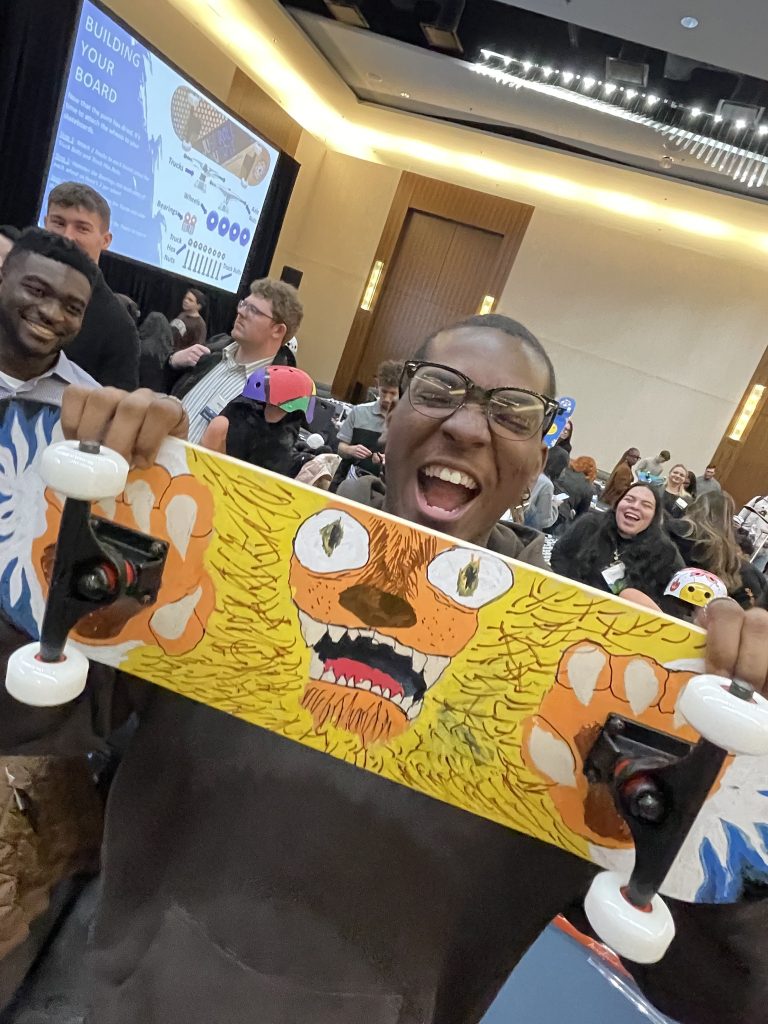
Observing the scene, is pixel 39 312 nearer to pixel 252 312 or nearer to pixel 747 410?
pixel 252 312

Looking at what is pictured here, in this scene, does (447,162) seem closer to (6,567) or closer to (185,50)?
(185,50)

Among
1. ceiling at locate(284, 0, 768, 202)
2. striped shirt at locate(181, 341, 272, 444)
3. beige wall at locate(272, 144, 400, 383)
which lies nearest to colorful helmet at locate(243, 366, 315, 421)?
striped shirt at locate(181, 341, 272, 444)

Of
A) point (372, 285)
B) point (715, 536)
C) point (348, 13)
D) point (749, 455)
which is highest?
point (348, 13)

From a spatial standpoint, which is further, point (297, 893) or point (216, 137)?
point (216, 137)

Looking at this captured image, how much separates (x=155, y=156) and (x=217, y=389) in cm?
354

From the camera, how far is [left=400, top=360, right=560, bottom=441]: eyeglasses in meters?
0.95

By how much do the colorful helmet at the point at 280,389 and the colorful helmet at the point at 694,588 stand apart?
1350mm

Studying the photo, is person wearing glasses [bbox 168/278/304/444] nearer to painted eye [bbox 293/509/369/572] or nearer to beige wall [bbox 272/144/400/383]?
painted eye [bbox 293/509/369/572]

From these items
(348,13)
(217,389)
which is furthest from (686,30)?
(217,389)

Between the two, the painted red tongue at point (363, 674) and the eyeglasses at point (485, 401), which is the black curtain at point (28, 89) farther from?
the painted red tongue at point (363, 674)

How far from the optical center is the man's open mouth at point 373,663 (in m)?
0.70

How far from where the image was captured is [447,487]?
3.25 ft

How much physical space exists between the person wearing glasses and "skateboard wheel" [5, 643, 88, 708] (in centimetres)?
174

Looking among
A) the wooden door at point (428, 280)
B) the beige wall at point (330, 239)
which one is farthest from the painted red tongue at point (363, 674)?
the beige wall at point (330, 239)
